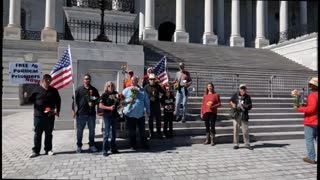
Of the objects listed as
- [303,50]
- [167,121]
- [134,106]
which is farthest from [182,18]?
[134,106]

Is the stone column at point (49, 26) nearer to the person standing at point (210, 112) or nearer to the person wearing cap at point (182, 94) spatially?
the person wearing cap at point (182, 94)

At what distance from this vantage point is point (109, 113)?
8281 mm

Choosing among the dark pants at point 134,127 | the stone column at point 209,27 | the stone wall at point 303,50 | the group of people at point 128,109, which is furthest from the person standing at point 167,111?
the stone column at point 209,27

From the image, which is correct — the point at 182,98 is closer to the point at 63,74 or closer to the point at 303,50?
the point at 63,74

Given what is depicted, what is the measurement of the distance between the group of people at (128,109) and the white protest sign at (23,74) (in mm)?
4493

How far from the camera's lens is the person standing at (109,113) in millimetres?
8211

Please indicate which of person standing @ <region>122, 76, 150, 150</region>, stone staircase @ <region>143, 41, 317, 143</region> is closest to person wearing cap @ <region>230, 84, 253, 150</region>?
stone staircase @ <region>143, 41, 317, 143</region>

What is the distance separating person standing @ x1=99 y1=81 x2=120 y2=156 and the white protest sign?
16.2 feet

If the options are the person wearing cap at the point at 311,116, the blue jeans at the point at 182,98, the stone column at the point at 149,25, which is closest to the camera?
the person wearing cap at the point at 311,116

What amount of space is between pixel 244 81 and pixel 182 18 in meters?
14.7

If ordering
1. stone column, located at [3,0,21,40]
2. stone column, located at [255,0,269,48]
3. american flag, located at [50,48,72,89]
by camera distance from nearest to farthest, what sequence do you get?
american flag, located at [50,48,72,89] < stone column, located at [3,0,21,40] < stone column, located at [255,0,269,48]

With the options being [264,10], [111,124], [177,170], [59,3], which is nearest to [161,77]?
[111,124]

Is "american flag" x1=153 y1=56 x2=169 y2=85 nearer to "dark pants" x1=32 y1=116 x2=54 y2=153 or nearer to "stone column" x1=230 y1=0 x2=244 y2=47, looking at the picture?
"dark pants" x1=32 y1=116 x2=54 y2=153

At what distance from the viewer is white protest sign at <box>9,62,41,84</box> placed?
12.4 metres
